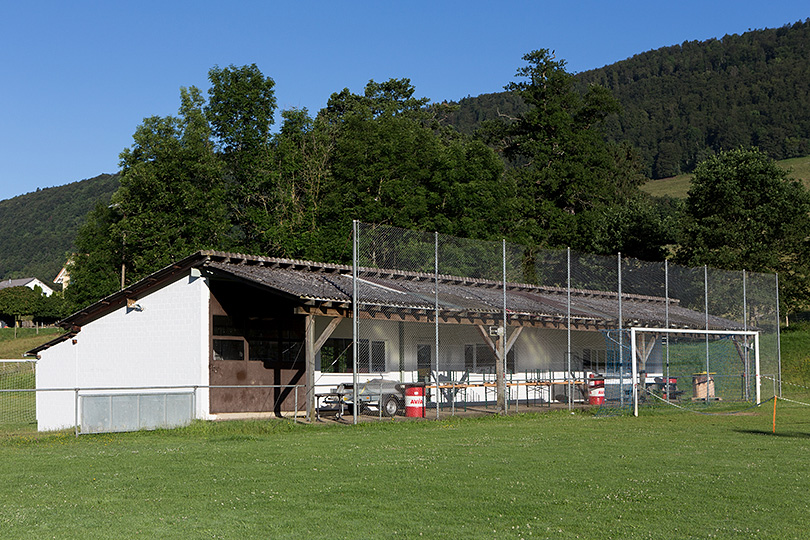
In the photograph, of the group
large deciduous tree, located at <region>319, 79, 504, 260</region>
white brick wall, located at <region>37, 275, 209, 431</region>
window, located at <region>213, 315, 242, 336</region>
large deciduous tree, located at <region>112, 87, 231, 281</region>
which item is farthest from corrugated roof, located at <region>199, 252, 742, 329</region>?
large deciduous tree, located at <region>112, 87, 231, 281</region>

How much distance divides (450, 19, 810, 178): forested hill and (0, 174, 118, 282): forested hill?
238 ft

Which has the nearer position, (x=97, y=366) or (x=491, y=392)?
(x=97, y=366)

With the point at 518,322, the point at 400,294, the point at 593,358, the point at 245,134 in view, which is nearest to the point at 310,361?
the point at 400,294

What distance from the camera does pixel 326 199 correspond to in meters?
46.5

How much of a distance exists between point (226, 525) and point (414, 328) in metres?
20.4

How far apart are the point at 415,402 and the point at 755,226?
101 ft

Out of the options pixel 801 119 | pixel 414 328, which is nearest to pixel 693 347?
pixel 414 328

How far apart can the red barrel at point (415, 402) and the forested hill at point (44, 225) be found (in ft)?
443

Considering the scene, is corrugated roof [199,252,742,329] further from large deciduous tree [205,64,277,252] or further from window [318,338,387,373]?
large deciduous tree [205,64,277,252]

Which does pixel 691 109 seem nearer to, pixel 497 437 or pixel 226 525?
pixel 497 437

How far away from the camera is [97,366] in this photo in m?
26.2

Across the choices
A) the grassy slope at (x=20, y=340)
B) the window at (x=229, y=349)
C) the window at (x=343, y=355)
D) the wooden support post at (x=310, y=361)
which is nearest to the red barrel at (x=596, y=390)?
the window at (x=343, y=355)

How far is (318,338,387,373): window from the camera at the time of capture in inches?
1024

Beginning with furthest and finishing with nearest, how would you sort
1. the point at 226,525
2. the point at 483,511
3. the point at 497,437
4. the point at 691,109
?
the point at 691,109
the point at 497,437
the point at 483,511
the point at 226,525
